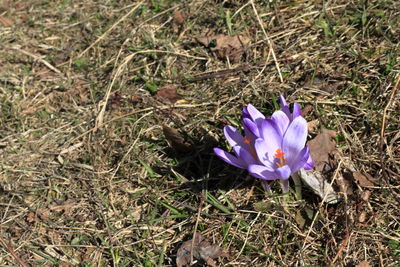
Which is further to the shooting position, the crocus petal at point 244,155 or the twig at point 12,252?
the twig at point 12,252

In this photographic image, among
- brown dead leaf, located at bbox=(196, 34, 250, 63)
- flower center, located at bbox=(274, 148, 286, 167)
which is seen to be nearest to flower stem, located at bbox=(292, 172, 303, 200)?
flower center, located at bbox=(274, 148, 286, 167)

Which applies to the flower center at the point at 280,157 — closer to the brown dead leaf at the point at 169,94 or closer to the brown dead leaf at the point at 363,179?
the brown dead leaf at the point at 363,179

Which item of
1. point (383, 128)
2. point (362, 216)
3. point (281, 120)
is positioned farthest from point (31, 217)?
point (383, 128)

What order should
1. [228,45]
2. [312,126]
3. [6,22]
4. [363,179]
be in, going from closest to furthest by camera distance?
[363,179], [312,126], [228,45], [6,22]

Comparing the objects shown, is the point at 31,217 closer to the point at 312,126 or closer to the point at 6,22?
the point at 312,126

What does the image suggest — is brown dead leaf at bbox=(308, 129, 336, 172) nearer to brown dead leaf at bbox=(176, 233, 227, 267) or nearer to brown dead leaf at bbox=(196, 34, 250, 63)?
brown dead leaf at bbox=(176, 233, 227, 267)

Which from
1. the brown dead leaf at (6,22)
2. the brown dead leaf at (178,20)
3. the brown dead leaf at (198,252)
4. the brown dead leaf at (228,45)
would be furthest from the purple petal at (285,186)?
the brown dead leaf at (6,22)
